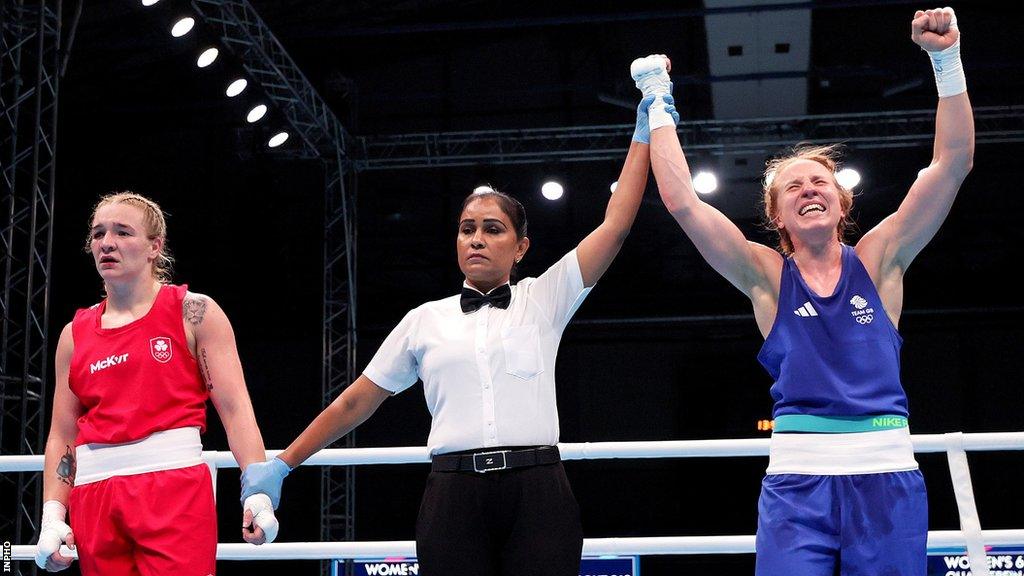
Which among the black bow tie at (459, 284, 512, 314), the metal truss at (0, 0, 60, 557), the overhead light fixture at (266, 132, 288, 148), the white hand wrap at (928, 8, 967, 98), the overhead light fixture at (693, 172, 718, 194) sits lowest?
the black bow tie at (459, 284, 512, 314)

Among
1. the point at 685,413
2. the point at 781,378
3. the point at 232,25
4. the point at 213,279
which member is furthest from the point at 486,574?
the point at 213,279

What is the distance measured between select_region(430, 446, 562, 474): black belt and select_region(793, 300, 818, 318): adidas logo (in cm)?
60

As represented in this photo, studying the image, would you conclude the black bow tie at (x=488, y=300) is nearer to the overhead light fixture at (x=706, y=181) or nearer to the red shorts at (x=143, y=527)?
the red shorts at (x=143, y=527)

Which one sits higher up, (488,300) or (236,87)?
(236,87)

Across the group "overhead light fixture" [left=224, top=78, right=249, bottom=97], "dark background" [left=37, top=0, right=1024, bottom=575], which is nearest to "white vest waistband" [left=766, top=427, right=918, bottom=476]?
"overhead light fixture" [left=224, top=78, right=249, bottom=97]

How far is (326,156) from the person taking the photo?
10.5 meters

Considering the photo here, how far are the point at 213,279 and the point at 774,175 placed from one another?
10.7 metres

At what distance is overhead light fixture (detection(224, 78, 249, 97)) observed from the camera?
28.4 feet

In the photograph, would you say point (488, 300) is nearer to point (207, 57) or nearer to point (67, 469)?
point (67, 469)

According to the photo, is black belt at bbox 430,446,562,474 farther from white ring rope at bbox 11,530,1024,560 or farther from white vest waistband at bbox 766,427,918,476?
white ring rope at bbox 11,530,1024,560

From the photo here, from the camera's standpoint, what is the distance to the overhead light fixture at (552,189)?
37.1 feet

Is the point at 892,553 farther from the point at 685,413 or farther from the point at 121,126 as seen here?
the point at 121,126

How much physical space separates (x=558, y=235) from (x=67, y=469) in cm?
974

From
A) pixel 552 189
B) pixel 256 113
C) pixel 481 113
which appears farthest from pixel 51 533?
pixel 481 113
